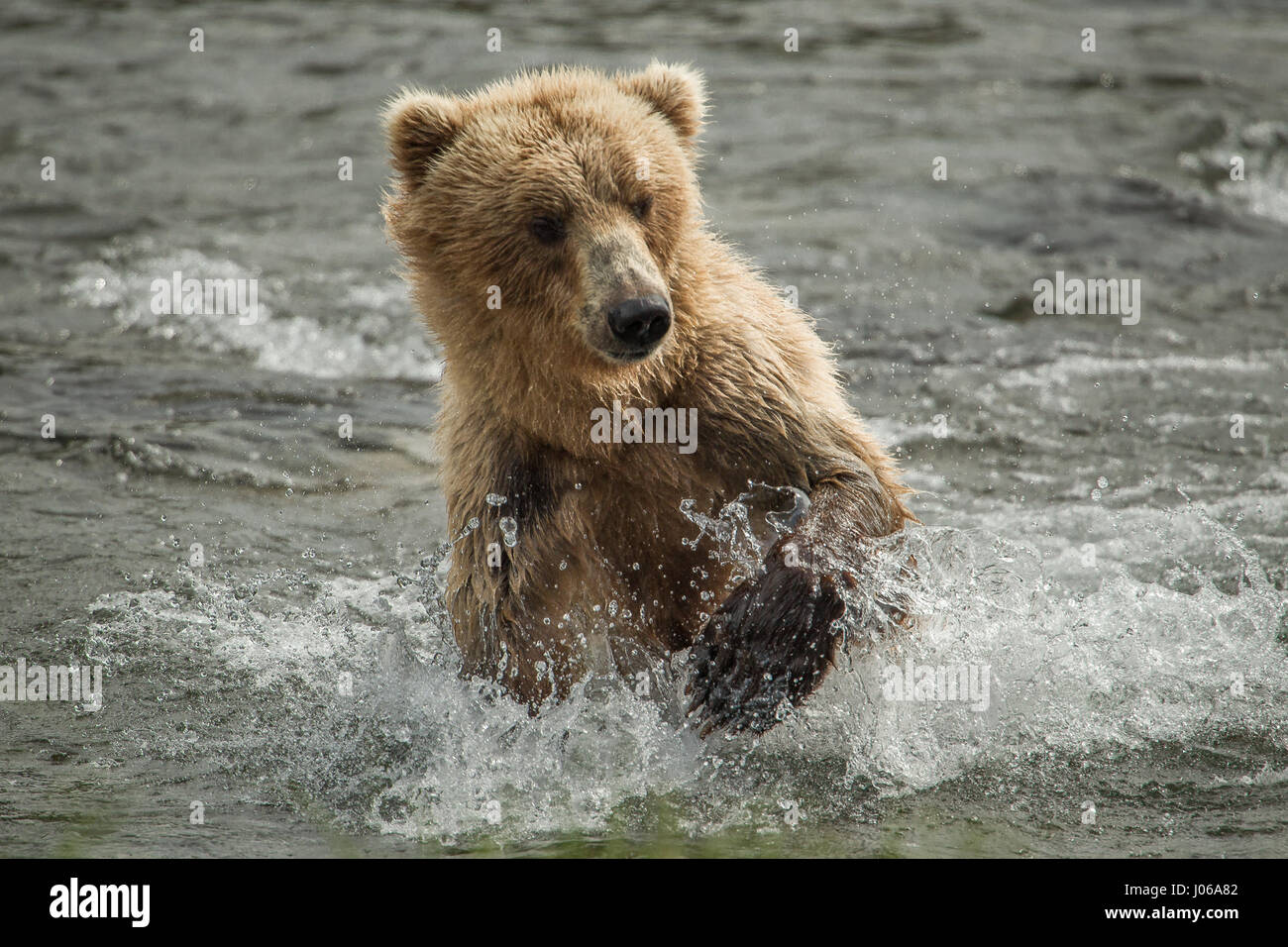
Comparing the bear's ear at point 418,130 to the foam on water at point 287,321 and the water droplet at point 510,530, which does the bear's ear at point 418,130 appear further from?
the foam on water at point 287,321

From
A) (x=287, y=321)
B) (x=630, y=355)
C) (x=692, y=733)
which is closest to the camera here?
(x=630, y=355)

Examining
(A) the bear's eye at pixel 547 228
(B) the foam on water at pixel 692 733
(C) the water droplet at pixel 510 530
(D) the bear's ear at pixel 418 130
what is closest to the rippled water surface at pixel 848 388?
(B) the foam on water at pixel 692 733

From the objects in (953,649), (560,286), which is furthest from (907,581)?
(560,286)

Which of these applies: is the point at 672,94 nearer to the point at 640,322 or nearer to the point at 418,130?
the point at 418,130

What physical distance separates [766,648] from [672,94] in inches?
75.8

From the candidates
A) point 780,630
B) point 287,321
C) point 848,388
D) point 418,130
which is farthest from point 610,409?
point 287,321

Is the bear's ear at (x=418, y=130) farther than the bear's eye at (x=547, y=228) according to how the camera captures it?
Yes

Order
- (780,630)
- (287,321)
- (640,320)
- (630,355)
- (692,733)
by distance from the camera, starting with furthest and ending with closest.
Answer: (287,321), (692,733), (780,630), (630,355), (640,320)

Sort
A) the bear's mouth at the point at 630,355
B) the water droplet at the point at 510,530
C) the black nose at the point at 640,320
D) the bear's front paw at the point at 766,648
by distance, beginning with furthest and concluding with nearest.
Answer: the water droplet at the point at 510,530 → the bear's front paw at the point at 766,648 → the bear's mouth at the point at 630,355 → the black nose at the point at 640,320

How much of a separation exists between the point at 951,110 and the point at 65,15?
9.46 m

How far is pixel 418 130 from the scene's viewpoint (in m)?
4.84

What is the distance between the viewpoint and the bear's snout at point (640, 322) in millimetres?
4398

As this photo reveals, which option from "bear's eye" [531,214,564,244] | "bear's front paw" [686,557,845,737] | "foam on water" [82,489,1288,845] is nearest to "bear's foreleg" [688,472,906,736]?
"bear's front paw" [686,557,845,737]

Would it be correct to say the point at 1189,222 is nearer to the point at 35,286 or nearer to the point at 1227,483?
the point at 1227,483
